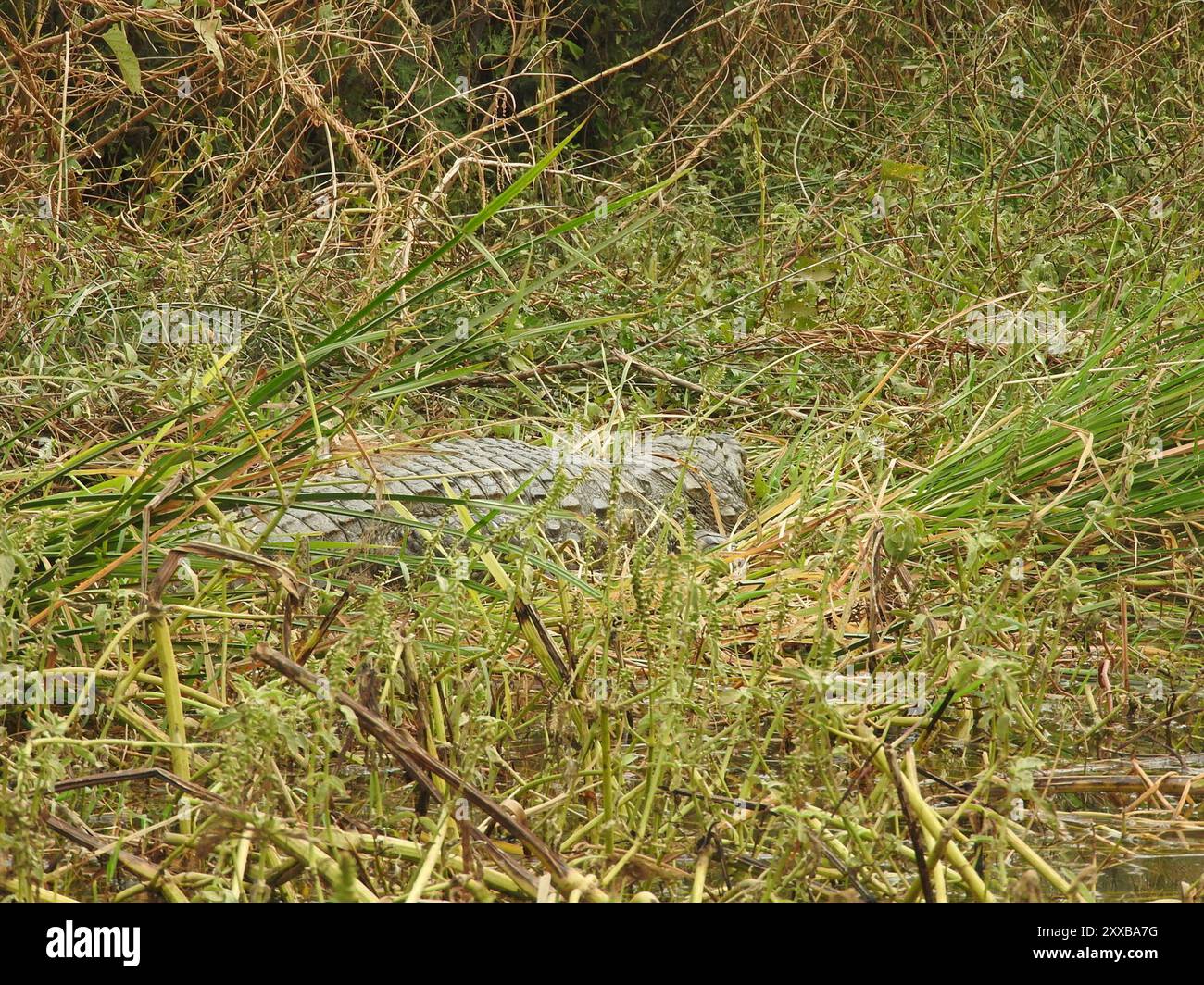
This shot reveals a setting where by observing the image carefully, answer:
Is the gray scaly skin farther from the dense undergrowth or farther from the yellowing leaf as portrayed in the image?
the yellowing leaf

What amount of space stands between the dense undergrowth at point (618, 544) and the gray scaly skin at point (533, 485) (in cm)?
8

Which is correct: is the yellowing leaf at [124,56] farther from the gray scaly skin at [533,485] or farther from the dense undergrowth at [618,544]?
the gray scaly skin at [533,485]

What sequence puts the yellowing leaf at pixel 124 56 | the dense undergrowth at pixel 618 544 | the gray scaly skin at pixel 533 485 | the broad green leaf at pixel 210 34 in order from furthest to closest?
the broad green leaf at pixel 210 34, the yellowing leaf at pixel 124 56, the gray scaly skin at pixel 533 485, the dense undergrowth at pixel 618 544

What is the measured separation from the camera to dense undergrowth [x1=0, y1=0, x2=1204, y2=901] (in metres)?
1.49

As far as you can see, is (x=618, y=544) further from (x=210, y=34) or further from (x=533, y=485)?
(x=210, y=34)

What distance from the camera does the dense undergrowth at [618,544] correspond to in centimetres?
149

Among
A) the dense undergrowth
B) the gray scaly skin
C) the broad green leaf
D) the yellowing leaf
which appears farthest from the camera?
the broad green leaf

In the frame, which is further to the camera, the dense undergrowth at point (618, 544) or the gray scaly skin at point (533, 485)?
the gray scaly skin at point (533, 485)

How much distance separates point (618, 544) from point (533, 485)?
0.88m

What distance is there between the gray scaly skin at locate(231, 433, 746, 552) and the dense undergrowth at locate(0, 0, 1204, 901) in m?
0.08

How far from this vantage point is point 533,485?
8.92 feet

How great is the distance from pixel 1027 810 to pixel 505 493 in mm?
1206

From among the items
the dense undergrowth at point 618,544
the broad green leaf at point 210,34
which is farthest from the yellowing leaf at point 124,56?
the broad green leaf at point 210,34

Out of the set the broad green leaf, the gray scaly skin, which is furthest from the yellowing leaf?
the gray scaly skin
